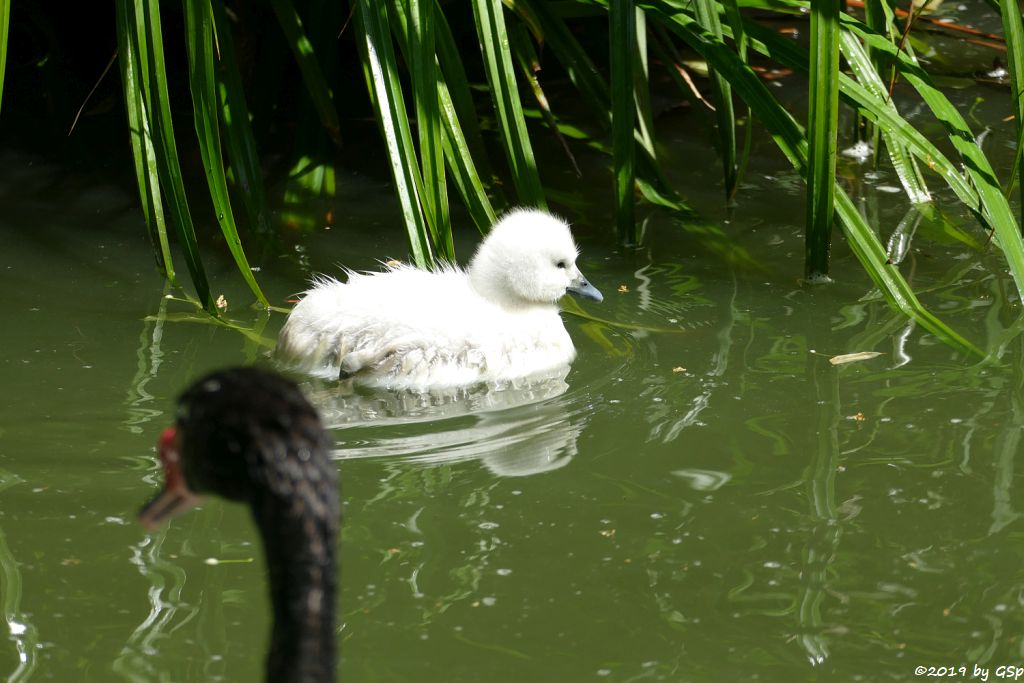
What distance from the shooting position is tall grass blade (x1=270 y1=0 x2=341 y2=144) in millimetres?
4414

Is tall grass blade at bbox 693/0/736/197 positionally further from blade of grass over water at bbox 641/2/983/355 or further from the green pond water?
the green pond water

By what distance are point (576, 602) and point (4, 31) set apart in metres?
2.04

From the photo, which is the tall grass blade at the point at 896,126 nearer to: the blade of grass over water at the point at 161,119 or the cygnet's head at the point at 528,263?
the cygnet's head at the point at 528,263

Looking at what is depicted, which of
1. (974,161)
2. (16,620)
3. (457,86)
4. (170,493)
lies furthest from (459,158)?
(170,493)

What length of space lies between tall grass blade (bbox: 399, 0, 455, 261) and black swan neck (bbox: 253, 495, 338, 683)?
2.30 metres

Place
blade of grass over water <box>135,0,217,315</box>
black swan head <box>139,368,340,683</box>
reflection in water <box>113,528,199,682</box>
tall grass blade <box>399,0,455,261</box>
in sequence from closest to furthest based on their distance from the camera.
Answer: black swan head <box>139,368,340,683</box>
reflection in water <box>113,528,199,682</box>
blade of grass over water <box>135,0,217,315</box>
tall grass blade <box>399,0,455,261</box>

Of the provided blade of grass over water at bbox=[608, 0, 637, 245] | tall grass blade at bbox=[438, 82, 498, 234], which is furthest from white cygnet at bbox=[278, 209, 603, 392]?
blade of grass over water at bbox=[608, 0, 637, 245]

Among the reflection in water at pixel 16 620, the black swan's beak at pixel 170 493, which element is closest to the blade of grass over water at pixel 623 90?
the reflection in water at pixel 16 620

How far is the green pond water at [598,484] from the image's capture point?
2.48 m

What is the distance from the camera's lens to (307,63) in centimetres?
449

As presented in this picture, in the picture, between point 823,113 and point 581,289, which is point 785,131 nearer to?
point 823,113

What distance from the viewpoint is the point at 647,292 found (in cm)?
422

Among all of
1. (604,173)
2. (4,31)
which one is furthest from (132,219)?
(604,173)

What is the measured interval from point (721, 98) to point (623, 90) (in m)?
0.38
